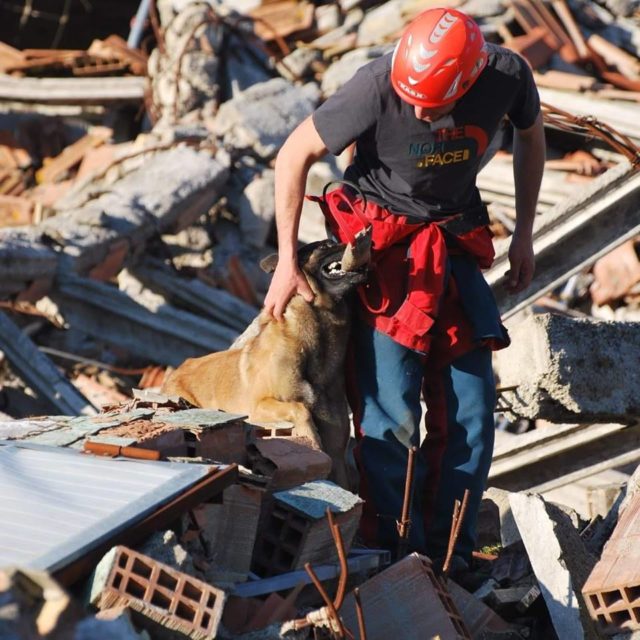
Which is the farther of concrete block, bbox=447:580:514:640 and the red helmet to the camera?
the red helmet

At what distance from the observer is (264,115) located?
44.6 ft

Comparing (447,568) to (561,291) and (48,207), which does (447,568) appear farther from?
(48,207)

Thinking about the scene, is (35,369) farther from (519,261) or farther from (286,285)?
(519,261)

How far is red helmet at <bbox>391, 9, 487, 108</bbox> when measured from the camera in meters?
5.36

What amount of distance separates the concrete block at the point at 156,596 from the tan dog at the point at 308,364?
2478 mm

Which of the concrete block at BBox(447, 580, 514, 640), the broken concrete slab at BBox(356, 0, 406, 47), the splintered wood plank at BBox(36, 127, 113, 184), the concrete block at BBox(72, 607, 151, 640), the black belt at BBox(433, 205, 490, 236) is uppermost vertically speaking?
the concrete block at BBox(72, 607, 151, 640)

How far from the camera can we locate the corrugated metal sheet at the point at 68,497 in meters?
3.74

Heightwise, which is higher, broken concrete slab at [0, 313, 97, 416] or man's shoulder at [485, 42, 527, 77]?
man's shoulder at [485, 42, 527, 77]

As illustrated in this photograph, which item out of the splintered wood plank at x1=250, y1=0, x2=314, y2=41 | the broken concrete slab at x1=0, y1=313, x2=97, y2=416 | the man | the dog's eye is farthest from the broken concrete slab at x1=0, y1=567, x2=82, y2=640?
the splintered wood plank at x1=250, y1=0, x2=314, y2=41

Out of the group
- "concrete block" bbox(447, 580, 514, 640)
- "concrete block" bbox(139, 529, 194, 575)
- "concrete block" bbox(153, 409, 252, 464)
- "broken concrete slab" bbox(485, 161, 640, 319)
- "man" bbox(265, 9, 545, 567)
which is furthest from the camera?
"broken concrete slab" bbox(485, 161, 640, 319)

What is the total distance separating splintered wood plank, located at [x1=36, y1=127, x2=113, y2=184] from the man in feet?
29.8

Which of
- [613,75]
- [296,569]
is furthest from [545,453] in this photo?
[613,75]

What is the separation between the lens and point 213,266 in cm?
1270

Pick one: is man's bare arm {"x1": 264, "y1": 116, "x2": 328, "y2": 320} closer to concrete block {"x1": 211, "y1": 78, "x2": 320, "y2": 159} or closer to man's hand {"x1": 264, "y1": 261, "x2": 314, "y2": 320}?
man's hand {"x1": 264, "y1": 261, "x2": 314, "y2": 320}
